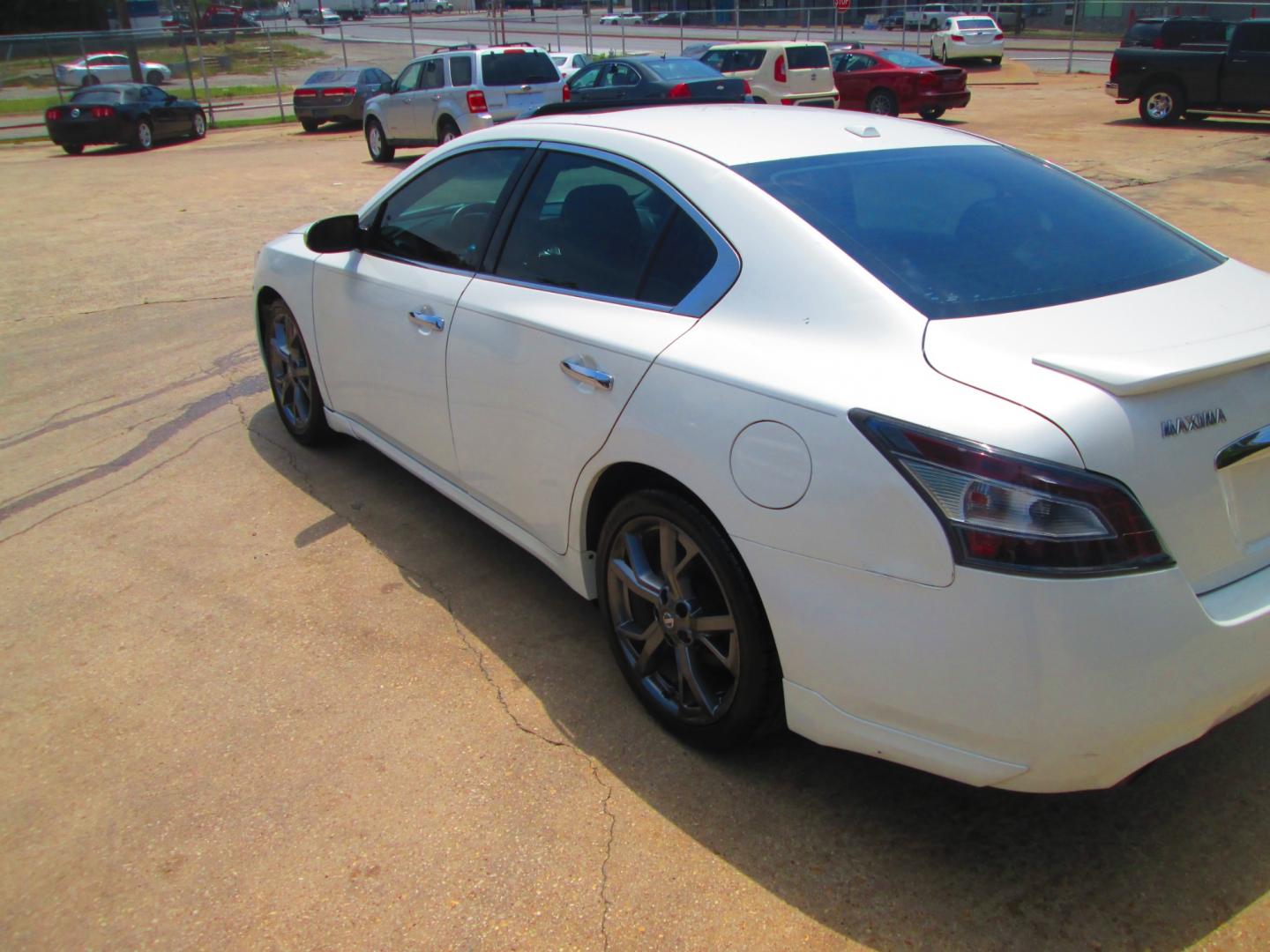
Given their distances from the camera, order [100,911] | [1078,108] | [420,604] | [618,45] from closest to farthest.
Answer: [100,911]
[420,604]
[1078,108]
[618,45]

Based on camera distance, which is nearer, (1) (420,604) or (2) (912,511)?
(2) (912,511)

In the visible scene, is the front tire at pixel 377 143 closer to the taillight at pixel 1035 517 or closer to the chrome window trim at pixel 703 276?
the chrome window trim at pixel 703 276

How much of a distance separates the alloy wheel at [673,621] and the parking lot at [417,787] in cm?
18

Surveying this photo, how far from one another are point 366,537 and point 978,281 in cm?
278

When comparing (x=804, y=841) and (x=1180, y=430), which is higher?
(x=1180, y=430)

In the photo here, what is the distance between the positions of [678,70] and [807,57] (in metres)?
4.61

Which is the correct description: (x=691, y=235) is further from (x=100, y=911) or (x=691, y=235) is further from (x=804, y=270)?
(x=100, y=911)

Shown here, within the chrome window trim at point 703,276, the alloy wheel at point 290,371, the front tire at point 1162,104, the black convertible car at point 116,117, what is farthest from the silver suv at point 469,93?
the chrome window trim at point 703,276

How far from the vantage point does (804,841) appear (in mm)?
2615

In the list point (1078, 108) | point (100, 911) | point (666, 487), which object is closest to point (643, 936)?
point (666, 487)

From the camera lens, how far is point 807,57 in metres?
20.8

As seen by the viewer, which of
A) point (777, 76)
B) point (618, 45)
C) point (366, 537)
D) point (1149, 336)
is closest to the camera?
point (1149, 336)

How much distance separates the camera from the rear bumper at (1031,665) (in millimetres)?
2043

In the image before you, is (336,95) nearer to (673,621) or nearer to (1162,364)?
(673,621)
